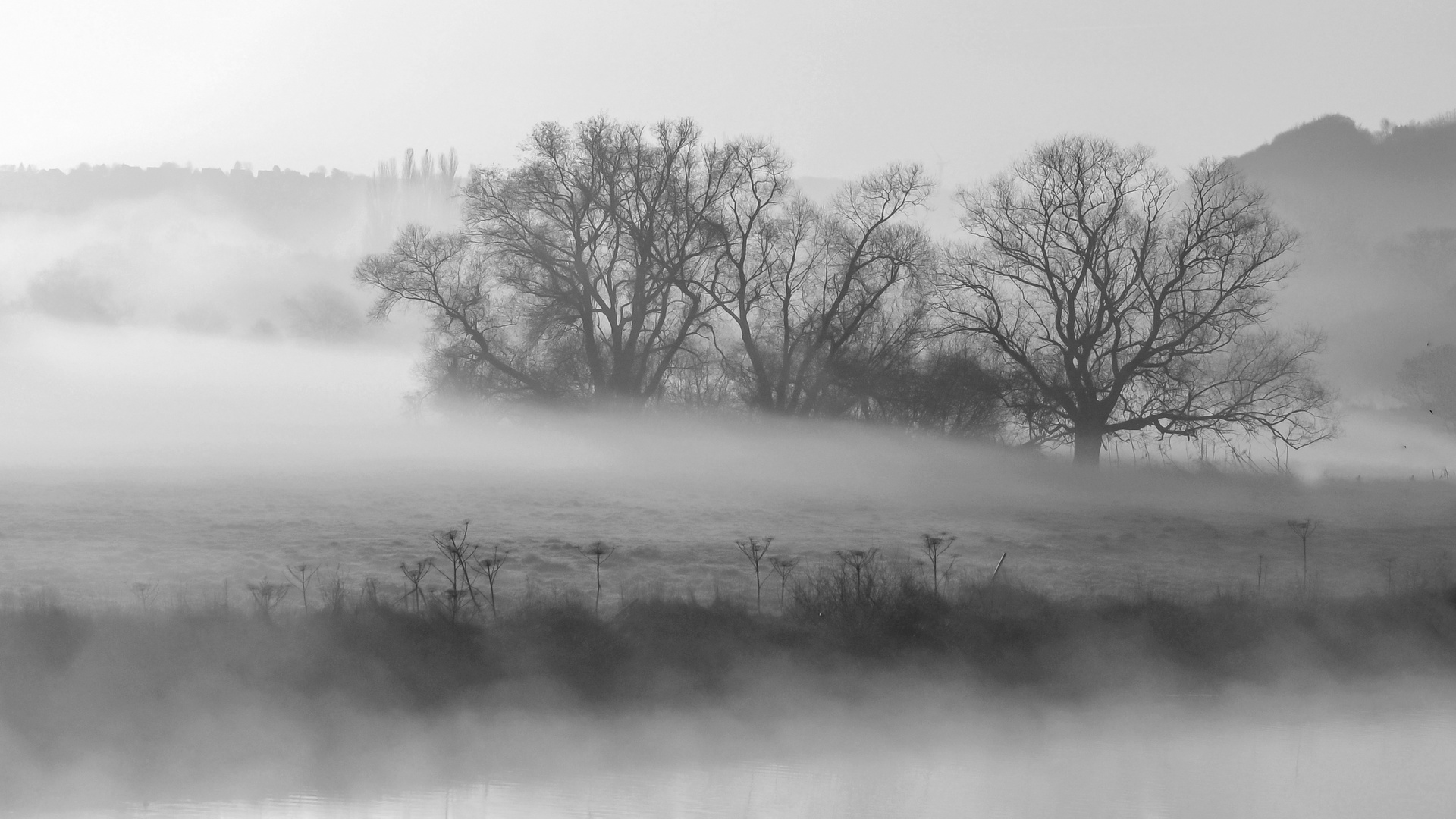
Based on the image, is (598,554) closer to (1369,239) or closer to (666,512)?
(666,512)

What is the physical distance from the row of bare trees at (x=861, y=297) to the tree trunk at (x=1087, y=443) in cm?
4

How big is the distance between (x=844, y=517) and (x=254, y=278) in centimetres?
4625

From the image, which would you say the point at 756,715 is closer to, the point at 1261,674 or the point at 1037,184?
the point at 1261,674

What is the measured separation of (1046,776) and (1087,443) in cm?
1634

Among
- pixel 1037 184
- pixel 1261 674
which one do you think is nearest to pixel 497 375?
pixel 1037 184

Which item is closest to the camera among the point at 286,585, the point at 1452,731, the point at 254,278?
the point at 286,585

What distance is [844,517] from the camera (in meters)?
25.1

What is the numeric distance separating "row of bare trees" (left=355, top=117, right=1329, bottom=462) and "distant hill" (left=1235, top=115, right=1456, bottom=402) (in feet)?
41.7

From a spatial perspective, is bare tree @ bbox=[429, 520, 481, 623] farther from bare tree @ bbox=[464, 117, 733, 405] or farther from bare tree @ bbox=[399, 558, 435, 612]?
bare tree @ bbox=[464, 117, 733, 405]

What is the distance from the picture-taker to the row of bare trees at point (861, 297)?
102ft

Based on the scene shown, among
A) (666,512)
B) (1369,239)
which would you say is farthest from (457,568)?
(1369,239)

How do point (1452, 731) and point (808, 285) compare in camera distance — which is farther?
point (808, 285)

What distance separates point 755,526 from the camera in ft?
76.7

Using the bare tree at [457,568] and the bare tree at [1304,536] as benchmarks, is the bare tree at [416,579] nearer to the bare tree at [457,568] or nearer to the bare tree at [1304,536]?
the bare tree at [457,568]
